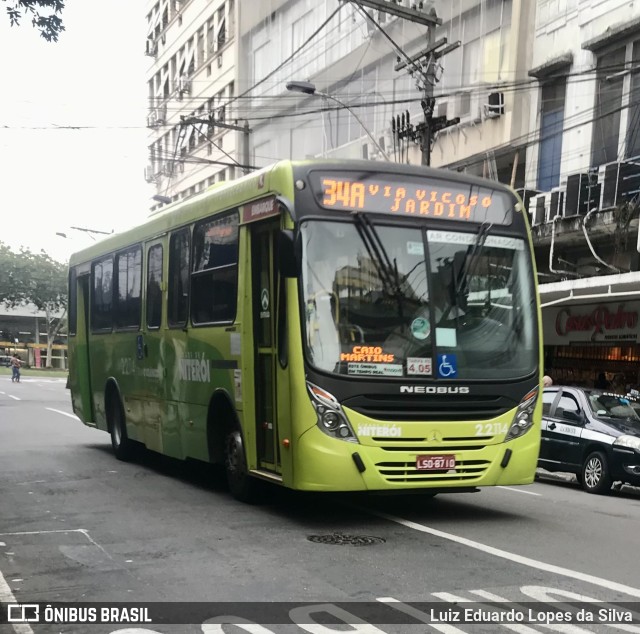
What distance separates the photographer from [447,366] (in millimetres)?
8016

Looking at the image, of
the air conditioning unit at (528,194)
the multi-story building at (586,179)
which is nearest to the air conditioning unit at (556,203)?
the multi-story building at (586,179)

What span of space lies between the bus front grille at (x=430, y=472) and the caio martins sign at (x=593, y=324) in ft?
37.4

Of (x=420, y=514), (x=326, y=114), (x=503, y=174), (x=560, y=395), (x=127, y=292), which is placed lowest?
(x=420, y=514)

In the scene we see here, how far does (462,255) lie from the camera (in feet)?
27.3

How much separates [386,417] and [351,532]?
42.5 inches

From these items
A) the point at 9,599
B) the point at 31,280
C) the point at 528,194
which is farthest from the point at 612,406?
the point at 31,280

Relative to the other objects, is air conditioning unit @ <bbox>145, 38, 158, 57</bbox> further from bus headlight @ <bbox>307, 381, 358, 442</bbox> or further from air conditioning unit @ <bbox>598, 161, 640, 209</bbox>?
bus headlight @ <bbox>307, 381, 358, 442</bbox>

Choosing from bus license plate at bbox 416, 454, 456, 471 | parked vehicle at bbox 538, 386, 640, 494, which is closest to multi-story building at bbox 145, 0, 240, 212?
parked vehicle at bbox 538, 386, 640, 494

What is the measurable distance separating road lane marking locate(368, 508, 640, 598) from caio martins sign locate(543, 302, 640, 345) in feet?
38.1

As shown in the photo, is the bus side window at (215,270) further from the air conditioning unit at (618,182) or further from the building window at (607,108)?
the building window at (607,108)

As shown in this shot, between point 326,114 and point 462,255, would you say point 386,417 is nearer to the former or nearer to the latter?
point 462,255

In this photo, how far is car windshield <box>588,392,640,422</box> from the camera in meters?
12.8

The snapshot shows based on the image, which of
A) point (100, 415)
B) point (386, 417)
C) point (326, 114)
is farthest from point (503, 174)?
point (386, 417)

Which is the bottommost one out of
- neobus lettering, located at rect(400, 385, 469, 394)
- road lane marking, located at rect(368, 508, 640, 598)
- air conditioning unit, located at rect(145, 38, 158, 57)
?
road lane marking, located at rect(368, 508, 640, 598)
